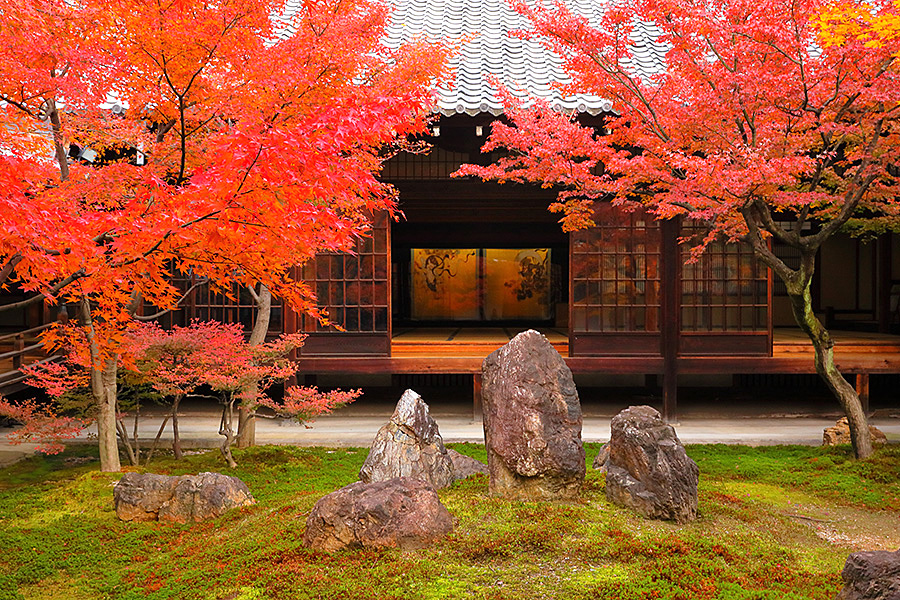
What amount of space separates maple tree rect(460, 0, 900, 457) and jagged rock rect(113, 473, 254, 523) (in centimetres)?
459

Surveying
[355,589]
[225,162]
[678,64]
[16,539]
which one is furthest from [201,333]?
[678,64]

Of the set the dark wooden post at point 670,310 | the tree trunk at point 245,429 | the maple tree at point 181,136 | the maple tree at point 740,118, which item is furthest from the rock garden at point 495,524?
the dark wooden post at point 670,310

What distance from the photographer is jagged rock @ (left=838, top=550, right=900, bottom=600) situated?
3.11 m

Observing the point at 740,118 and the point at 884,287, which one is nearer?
the point at 740,118

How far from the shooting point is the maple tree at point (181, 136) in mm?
3846

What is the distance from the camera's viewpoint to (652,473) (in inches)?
193

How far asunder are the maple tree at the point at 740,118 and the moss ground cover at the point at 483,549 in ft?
7.96

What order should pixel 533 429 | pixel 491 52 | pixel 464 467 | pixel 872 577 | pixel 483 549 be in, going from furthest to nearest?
1. pixel 491 52
2. pixel 464 467
3. pixel 533 429
4. pixel 483 549
5. pixel 872 577

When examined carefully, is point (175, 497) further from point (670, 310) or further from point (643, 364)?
point (670, 310)

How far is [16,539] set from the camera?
5230 millimetres

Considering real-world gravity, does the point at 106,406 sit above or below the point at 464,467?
above

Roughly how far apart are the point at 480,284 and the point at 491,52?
6298mm

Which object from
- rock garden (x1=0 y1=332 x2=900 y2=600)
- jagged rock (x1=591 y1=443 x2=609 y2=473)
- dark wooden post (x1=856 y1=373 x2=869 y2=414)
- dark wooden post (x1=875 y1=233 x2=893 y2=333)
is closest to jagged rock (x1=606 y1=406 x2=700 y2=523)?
rock garden (x1=0 y1=332 x2=900 y2=600)

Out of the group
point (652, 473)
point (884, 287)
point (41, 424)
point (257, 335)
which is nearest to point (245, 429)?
point (257, 335)
